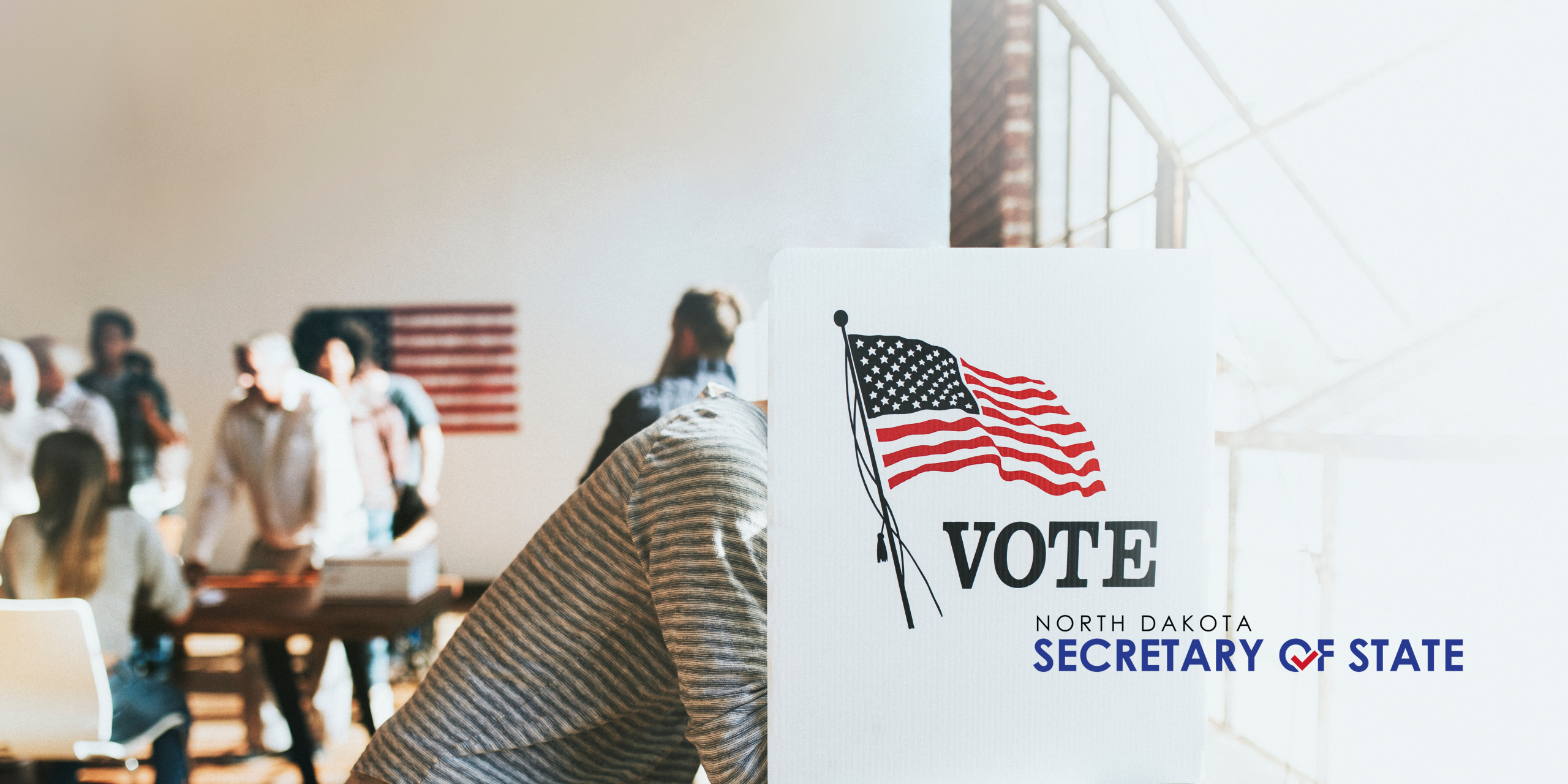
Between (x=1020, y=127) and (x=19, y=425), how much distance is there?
448 cm

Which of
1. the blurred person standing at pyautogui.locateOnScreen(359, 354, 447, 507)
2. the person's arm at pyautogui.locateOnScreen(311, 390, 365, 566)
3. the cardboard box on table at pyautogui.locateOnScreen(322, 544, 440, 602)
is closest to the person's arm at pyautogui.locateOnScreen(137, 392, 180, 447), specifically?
the blurred person standing at pyautogui.locateOnScreen(359, 354, 447, 507)

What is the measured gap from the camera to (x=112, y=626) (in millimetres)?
2111

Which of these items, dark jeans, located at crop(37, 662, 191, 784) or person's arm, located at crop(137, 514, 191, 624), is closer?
dark jeans, located at crop(37, 662, 191, 784)

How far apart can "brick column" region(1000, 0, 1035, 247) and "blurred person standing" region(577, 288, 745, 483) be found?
2.95 ft

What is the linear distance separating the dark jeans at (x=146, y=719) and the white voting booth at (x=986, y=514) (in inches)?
82.7

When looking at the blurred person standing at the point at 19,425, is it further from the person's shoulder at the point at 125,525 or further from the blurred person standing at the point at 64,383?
the person's shoulder at the point at 125,525

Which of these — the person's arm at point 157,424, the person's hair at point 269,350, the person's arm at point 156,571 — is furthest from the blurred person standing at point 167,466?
the person's arm at point 156,571

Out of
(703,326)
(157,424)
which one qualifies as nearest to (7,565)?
(157,424)

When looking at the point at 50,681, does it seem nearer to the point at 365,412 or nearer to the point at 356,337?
the point at 365,412

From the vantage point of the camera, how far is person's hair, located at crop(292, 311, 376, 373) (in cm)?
380

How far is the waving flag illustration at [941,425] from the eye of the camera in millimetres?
484

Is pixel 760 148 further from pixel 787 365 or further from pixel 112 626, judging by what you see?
pixel 787 365

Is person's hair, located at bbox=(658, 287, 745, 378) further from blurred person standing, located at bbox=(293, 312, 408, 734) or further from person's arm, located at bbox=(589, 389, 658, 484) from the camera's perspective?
blurred person standing, located at bbox=(293, 312, 408, 734)

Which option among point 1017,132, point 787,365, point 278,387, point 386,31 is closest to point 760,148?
point 1017,132
